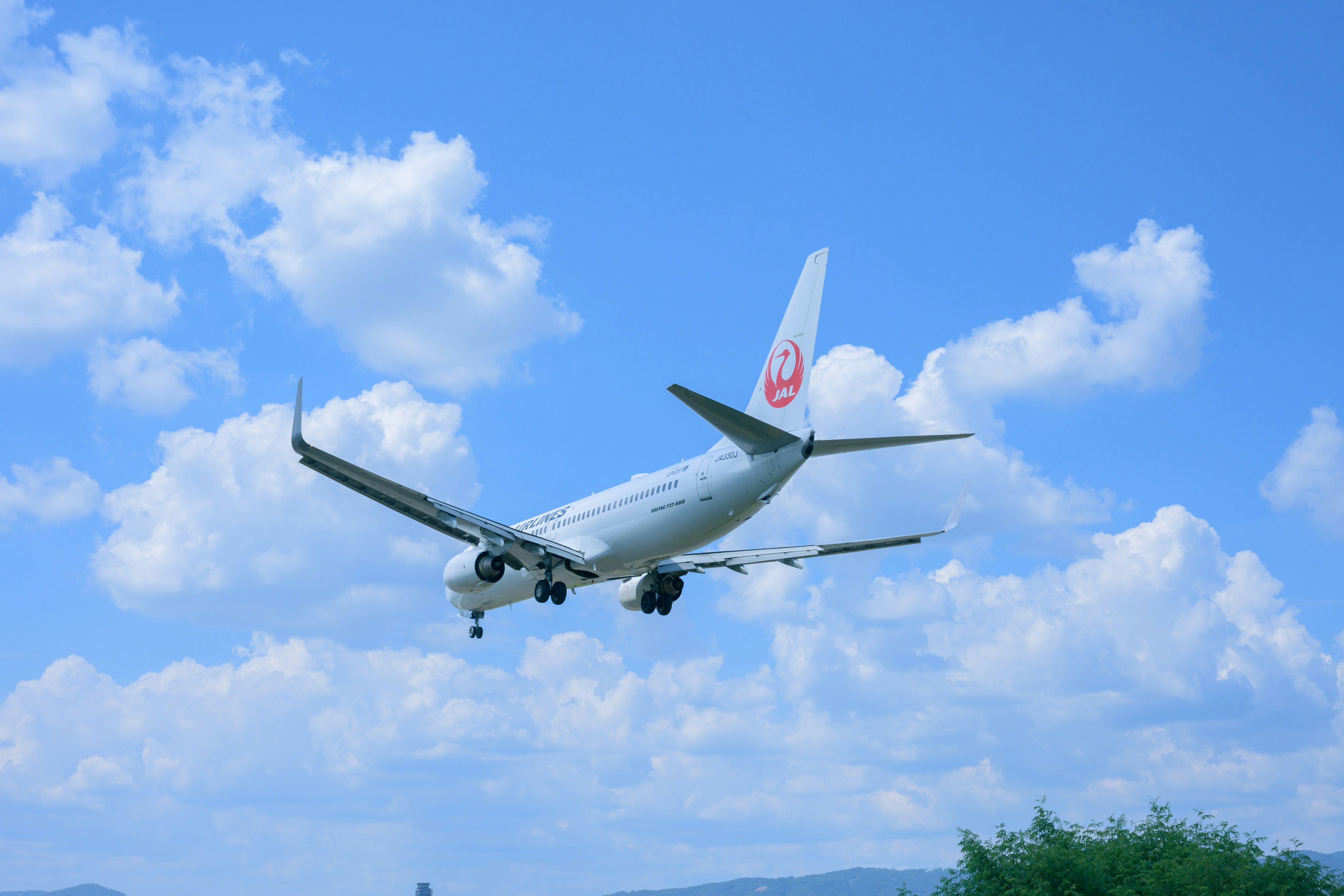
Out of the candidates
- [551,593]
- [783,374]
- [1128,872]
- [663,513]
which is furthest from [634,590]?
[1128,872]

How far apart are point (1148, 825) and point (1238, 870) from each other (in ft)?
48.9

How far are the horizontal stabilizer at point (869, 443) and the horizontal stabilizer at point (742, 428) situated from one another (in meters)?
0.85

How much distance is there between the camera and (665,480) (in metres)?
40.8

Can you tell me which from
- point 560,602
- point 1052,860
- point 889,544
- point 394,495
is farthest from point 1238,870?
point 394,495

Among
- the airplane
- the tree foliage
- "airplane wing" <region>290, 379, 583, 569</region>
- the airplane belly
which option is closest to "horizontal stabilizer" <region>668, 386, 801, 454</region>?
the airplane

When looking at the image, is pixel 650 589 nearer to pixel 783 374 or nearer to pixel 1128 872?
pixel 783 374

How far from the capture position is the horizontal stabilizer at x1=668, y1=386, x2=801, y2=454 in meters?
34.5

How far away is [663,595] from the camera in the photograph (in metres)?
48.0

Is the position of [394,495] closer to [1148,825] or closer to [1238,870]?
[1238,870]

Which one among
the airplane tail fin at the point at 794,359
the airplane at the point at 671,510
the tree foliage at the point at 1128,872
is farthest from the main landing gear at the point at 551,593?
the tree foliage at the point at 1128,872

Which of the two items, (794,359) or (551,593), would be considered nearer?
(794,359)

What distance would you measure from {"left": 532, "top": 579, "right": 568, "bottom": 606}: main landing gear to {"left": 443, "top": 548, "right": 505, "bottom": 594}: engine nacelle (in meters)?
1.53

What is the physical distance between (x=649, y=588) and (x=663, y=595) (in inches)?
25.2

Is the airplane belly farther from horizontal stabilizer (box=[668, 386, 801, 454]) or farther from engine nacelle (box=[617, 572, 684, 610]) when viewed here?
horizontal stabilizer (box=[668, 386, 801, 454])
